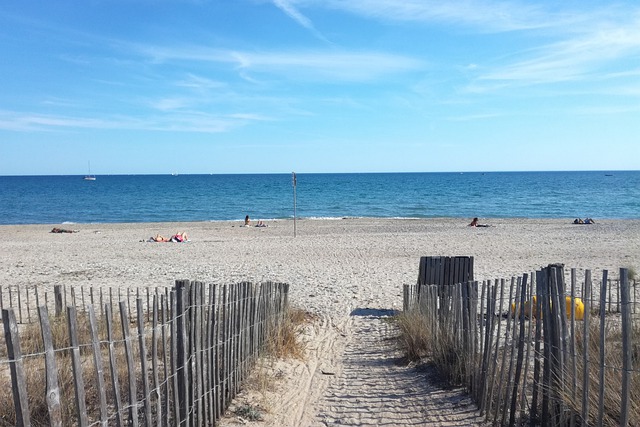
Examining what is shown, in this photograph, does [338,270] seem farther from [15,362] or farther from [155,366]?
[15,362]

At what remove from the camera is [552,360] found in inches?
181

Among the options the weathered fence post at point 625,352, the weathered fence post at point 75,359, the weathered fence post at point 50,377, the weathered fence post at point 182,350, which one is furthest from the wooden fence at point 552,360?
the weathered fence post at point 50,377

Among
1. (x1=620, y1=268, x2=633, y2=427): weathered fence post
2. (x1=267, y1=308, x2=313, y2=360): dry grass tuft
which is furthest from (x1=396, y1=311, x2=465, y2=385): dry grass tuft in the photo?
(x1=620, y1=268, x2=633, y2=427): weathered fence post

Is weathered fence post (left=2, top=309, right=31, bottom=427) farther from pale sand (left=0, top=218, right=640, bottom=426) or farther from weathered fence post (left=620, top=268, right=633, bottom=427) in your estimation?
weathered fence post (left=620, top=268, right=633, bottom=427)

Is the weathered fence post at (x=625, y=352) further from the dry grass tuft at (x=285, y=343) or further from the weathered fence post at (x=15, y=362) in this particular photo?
the dry grass tuft at (x=285, y=343)

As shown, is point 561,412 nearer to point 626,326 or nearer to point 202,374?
point 626,326

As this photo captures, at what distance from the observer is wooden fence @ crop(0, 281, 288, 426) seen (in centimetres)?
316

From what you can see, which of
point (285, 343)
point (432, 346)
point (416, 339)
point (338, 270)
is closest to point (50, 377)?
point (285, 343)

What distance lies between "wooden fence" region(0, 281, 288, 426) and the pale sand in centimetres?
65

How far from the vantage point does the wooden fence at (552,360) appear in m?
3.95

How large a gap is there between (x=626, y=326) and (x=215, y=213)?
1974 inches

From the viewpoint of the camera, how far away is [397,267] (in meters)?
17.2

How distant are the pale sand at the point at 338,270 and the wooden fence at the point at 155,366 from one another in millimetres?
651

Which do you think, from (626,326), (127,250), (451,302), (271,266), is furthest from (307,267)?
(626,326)
